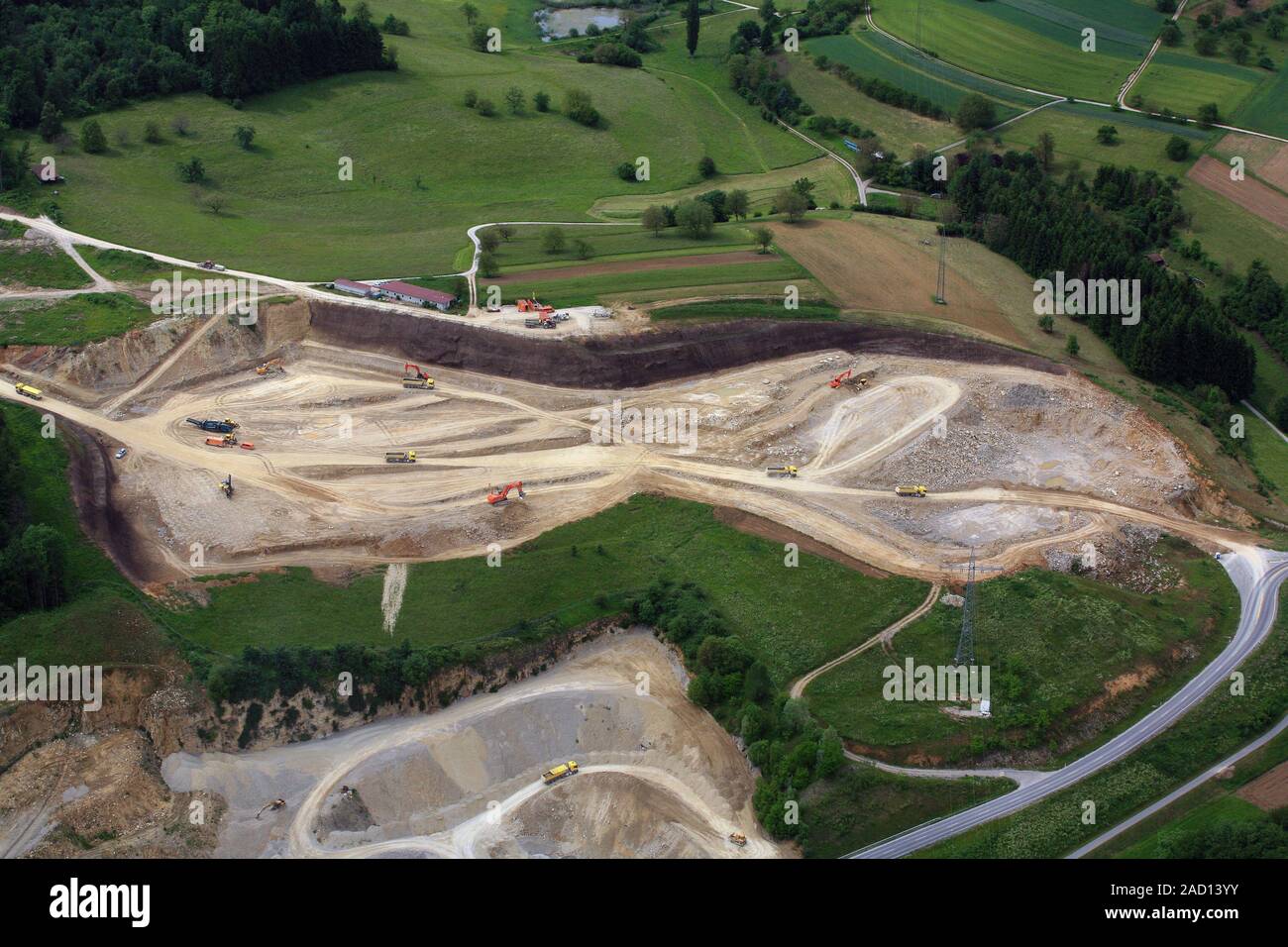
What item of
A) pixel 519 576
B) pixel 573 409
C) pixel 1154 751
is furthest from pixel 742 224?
pixel 1154 751

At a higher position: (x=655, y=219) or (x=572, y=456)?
(x=655, y=219)

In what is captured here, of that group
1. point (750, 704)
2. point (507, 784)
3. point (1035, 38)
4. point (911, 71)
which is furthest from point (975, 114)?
point (507, 784)

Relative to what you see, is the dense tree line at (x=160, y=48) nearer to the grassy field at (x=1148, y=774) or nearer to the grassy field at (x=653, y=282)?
the grassy field at (x=653, y=282)

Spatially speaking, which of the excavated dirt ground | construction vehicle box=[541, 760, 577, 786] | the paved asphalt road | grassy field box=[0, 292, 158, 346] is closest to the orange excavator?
the excavated dirt ground

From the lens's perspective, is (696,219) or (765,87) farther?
(765,87)

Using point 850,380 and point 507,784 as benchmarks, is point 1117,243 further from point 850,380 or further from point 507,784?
point 507,784

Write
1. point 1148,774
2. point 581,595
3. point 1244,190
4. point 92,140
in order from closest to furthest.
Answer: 1. point 1148,774
2. point 581,595
3. point 92,140
4. point 1244,190
